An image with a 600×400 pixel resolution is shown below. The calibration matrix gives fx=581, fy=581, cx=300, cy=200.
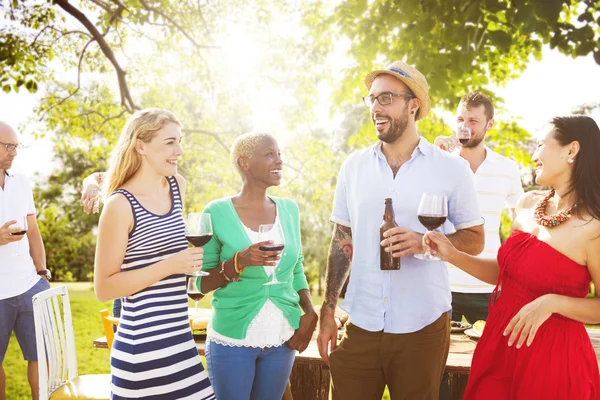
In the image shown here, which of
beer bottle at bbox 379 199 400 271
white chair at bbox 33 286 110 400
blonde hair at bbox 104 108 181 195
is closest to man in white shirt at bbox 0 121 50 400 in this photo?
white chair at bbox 33 286 110 400

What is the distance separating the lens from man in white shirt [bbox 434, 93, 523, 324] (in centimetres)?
439

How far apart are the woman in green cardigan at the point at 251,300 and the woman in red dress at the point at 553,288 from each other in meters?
0.80

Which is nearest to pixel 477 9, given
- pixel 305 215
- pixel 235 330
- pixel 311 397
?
pixel 311 397

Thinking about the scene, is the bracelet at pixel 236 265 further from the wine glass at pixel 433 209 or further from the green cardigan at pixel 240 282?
the wine glass at pixel 433 209

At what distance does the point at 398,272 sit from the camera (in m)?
2.82

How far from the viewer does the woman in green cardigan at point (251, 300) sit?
281 centimetres

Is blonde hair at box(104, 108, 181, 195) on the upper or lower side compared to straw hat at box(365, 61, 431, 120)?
lower

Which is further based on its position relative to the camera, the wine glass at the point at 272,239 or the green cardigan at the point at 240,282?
the green cardigan at the point at 240,282

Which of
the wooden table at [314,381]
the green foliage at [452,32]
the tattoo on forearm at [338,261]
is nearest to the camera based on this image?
the tattoo on forearm at [338,261]

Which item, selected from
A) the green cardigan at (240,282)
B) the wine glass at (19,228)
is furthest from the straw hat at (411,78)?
the wine glass at (19,228)

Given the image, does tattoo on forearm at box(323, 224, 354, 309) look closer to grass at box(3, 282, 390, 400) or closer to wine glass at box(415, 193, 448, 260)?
wine glass at box(415, 193, 448, 260)

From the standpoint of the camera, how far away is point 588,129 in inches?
96.6

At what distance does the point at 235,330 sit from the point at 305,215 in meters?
19.7

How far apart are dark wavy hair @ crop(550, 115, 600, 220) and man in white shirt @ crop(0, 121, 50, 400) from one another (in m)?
3.72
